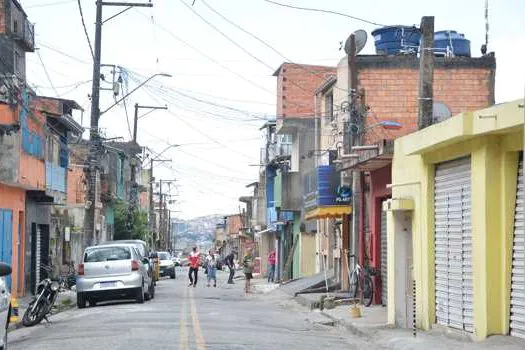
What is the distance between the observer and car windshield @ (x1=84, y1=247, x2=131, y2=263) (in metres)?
26.5

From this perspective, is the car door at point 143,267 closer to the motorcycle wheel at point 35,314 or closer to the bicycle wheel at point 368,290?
the motorcycle wheel at point 35,314

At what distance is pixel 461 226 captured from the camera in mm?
15750

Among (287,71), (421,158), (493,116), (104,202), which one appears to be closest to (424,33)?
(421,158)

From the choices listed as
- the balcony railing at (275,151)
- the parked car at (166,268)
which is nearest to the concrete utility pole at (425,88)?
the balcony railing at (275,151)

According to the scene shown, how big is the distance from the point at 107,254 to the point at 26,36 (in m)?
14.4

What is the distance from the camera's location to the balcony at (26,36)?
36531mm

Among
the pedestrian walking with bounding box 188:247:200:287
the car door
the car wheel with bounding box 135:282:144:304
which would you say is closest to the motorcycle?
the car wheel with bounding box 135:282:144:304

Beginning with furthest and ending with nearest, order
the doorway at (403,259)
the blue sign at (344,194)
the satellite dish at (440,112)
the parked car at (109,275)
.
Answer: the blue sign at (344,194) < the satellite dish at (440,112) < the parked car at (109,275) < the doorway at (403,259)

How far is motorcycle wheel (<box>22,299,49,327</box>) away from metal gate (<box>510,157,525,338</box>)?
10462 mm

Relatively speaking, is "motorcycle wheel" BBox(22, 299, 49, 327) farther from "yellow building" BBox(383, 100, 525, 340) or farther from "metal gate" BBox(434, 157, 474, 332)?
"metal gate" BBox(434, 157, 474, 332)

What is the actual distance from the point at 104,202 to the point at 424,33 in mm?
45378

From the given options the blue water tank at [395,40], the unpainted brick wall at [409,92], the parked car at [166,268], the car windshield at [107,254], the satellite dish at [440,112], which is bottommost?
the parked car at [166,268]

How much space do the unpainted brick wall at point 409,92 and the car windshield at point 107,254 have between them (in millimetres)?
8683

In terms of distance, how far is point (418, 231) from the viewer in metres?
17.7
